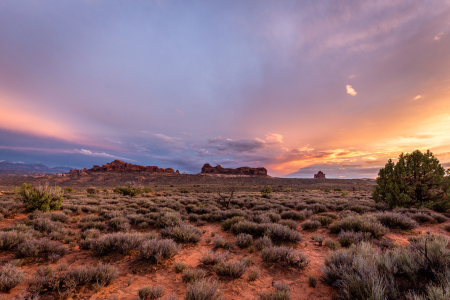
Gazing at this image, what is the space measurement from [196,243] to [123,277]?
2.56m

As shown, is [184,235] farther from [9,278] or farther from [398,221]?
[398,221]

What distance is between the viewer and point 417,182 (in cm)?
1002

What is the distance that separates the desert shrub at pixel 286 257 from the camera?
4.39 meters

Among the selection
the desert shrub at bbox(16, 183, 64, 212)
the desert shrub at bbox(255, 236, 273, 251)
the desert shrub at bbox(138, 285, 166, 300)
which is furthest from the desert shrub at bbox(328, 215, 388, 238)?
the desert shrub at bbox(16, 183, 64, 212)

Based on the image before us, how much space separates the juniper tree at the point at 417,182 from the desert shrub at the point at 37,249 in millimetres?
15924

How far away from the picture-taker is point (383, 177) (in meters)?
11.2

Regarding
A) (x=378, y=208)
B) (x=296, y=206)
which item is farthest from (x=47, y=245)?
(x=378, y=208)

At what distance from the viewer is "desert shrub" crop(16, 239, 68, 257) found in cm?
457

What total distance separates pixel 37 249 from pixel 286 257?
685 centimetres

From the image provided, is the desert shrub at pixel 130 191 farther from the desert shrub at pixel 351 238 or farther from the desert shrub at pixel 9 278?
the desert shrub at pixel 351 238

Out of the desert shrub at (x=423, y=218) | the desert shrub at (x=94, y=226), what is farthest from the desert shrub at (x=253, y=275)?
the desert shrub at (x=423, y=218)

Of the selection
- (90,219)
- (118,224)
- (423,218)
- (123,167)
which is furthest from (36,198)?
(123,167)

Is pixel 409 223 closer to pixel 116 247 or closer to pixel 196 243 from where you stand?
pixel 196 243

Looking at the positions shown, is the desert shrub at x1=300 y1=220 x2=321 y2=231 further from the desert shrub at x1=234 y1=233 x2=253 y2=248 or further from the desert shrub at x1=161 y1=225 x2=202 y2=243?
the desert shrub at x1=161 y1=225 x2=202 y2=243
